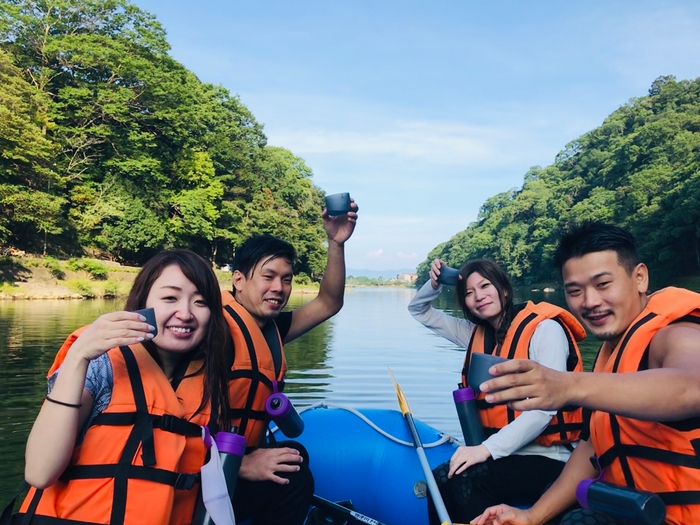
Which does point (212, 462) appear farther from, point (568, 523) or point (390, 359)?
point (390, 359)

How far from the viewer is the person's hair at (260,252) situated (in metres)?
2.70

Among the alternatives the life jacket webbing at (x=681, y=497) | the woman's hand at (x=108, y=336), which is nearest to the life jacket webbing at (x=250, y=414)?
the woman's hand at (x=108, y=336)

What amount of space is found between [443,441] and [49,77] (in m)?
26.0

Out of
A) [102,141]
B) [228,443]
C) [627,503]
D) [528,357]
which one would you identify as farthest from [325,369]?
[102,141]

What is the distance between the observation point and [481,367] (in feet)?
4.76

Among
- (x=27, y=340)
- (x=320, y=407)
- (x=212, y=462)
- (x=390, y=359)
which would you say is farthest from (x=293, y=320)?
(x=27, y=340)

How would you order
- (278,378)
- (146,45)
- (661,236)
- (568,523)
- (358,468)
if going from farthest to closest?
(661,236) < (146,45) < (358,468) < (278,378) < (568,523)

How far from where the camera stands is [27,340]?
9.82 meters

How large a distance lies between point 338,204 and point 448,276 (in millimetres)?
756

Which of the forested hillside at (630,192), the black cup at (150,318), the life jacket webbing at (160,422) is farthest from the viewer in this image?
the forested hillside at (630,192)

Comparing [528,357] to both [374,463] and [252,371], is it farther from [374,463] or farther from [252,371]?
[252,371]

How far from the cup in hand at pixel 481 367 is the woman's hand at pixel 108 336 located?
87cm

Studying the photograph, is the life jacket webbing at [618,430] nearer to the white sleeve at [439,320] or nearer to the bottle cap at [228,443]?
the bottle cap at [228,443]

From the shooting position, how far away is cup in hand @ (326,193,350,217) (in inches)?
119
